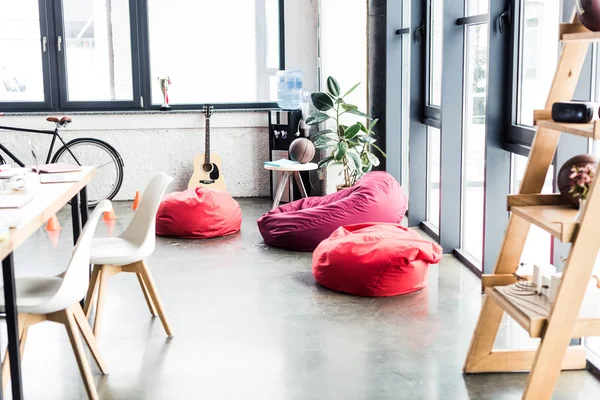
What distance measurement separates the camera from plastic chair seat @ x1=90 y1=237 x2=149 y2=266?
3.66 m

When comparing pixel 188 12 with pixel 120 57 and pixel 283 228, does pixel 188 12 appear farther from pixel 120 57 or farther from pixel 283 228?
pixel 283 228

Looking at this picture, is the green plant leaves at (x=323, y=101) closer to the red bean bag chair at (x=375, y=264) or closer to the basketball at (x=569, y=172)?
the red bean bag chair at (x=375, y=264)

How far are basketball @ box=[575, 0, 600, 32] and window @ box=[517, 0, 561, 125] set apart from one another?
1.44 m

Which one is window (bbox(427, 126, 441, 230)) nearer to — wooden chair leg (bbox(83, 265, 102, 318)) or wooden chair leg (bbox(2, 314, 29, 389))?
wooden chair leg (bbox(83, 265, 102, 318))

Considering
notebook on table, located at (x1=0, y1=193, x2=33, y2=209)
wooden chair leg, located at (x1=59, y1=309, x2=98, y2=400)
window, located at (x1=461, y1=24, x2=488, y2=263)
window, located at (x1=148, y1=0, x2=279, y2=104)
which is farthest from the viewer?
window, located at (x1=148, y1=0, x2=279, y2=104)

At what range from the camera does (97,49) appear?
25.9 ft

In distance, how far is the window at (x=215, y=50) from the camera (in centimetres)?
803

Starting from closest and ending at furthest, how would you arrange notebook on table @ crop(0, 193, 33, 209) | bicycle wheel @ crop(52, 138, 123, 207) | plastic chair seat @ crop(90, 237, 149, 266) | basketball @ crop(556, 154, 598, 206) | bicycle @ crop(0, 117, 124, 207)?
basketball @ crop(556, 154, 598, 206) → notebook on table @ crop(0, 193, 33, 209) → plastic chair seat @ crop(90, 237, 149, 266) → bicycle @ crop(0, 117, 124, 207) → bicycle wheel @ crop(52, 138, 123, 207)

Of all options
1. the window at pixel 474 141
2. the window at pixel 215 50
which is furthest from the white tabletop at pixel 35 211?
the window at pixel 215 50

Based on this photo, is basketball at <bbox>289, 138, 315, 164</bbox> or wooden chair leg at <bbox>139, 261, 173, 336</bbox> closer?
wooden chair leg at <bbox>139, 261, 173, 336</bbox>

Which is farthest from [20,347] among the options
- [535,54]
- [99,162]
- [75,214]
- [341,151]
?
[99,162]

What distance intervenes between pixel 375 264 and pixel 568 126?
1926 mm

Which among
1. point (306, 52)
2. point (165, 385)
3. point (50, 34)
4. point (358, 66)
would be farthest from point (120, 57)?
point (165, 385)

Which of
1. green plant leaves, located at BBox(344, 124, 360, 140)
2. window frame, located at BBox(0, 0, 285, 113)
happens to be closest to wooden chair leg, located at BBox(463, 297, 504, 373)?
green plant leaves, located at BBox(344, 124, 360, 140)
